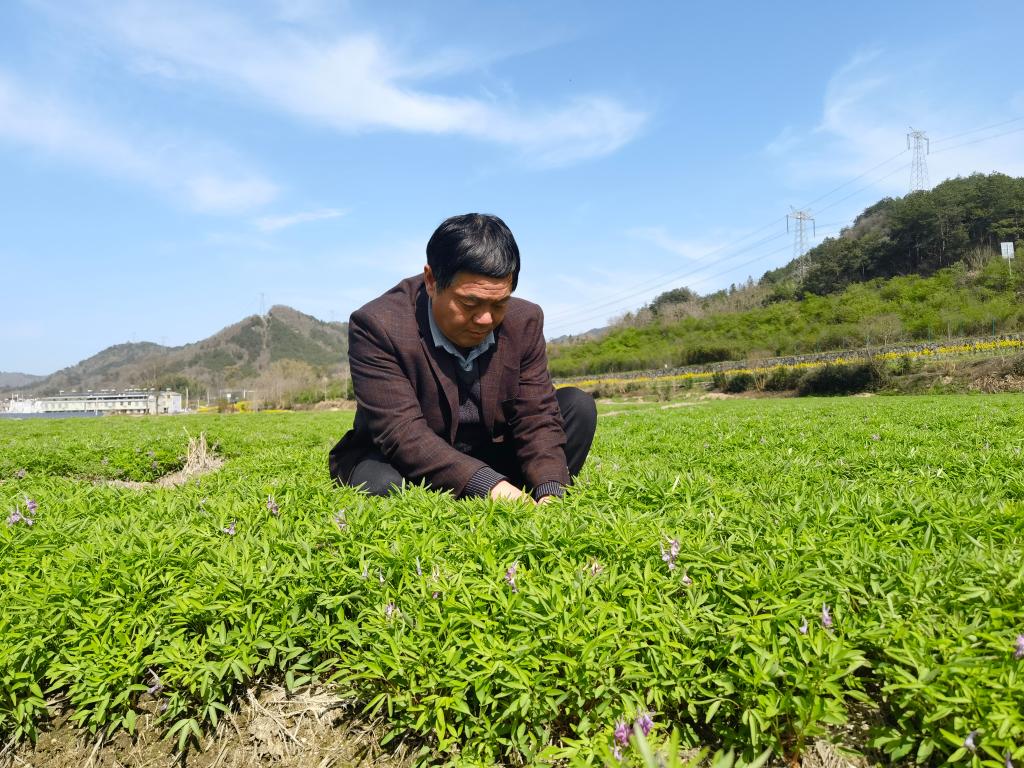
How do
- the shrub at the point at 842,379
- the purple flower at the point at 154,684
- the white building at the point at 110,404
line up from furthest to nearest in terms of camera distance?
the white building at the point at 110,404
the shrub at the point at 842,379
the purple flower at the point at 154,684

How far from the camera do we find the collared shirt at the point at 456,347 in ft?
11.7

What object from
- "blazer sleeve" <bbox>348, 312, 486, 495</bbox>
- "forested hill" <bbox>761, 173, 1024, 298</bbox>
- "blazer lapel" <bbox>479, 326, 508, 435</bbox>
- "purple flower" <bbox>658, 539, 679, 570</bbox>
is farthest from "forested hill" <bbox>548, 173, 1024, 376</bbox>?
"purple flower" <bbox>658, 539, 679, 570</bbox>

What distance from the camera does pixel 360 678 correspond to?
206cm

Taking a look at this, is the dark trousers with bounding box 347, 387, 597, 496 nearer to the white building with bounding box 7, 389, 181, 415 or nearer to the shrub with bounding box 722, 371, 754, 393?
the shrub with bounding box 722, 371, 754, 393

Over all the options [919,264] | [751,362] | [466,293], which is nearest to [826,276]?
[919,264]

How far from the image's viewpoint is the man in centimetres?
321

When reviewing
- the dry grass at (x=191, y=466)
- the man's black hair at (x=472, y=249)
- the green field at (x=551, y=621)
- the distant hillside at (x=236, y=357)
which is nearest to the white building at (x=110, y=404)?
the distant hillside at (x=236, y=357)

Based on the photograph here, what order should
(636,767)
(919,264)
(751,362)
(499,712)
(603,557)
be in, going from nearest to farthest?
1. (636,767)
2. (499,712)
3. (603,557)
4. (751,362)
5. (919,264)

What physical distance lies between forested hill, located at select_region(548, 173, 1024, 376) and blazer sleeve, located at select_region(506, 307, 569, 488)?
4700 cm

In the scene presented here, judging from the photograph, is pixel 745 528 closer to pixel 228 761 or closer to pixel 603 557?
pixel 603 557

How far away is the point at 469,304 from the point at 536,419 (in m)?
0.89

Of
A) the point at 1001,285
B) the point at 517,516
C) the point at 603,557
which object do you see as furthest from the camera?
the point at 1001,285

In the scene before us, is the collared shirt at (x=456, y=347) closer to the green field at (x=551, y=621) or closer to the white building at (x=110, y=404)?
the green field at (x=551, y=621)

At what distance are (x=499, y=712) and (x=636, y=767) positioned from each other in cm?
58
